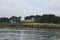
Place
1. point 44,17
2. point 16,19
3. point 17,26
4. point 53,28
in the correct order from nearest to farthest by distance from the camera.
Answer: point 53,28
point 17,26
point 44,17
point 16,19

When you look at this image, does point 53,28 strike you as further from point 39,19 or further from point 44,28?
point 39,19

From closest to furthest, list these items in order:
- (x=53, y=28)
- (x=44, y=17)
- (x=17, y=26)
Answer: (x=53, y=28)
(x=17, y=26)
(x=44, y=17)

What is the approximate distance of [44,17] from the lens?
163250mm

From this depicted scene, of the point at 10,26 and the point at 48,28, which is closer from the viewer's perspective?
the point at 48,28

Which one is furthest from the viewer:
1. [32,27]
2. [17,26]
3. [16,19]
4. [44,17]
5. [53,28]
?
[16,19]

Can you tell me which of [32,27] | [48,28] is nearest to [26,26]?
[32,27]


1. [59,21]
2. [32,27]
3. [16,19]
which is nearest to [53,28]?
[32,27]

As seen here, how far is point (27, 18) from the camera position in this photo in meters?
193

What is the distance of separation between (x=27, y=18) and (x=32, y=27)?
50.9 meters

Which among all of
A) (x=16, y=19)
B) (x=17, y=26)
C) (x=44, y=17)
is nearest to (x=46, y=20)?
(x=44, y=17)

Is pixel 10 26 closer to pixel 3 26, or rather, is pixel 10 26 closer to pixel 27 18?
pixel 3 26

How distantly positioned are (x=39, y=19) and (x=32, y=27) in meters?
28.0

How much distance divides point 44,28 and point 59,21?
18.4 meters

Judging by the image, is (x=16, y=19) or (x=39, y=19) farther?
(x=16, y=19)
